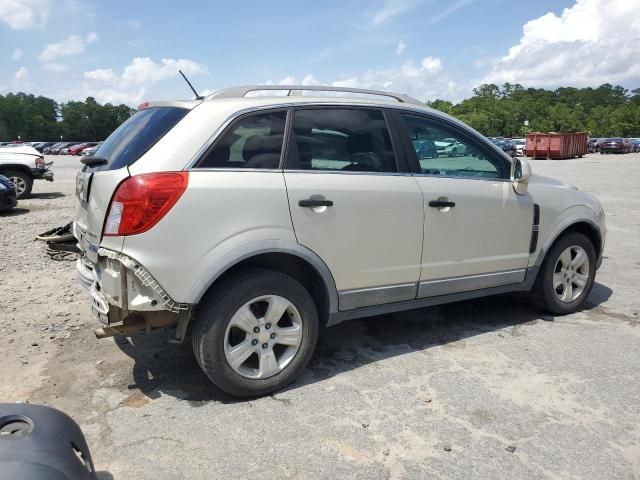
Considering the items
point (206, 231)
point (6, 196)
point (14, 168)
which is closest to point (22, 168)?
point (14, 168)

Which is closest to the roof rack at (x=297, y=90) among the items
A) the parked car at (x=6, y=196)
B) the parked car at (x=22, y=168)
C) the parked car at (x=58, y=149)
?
the parked car at (x=6, y=196)

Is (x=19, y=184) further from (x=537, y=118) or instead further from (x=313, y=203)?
(x=537, y=118)

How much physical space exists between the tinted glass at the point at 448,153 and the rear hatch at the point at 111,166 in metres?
1.71

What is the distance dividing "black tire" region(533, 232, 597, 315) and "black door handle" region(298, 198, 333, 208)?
2.33 metres

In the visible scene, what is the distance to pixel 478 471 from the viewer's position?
2.68m

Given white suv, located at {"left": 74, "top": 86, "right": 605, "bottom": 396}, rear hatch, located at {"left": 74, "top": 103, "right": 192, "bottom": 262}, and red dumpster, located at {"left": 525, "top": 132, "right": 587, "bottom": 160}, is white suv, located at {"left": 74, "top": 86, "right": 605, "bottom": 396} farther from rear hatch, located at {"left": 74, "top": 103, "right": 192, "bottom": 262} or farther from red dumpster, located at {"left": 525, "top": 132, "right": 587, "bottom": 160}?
red dumpster, located at {"left": 525, "top": 132, "right": 587, "bottom": 160}

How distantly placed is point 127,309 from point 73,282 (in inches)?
124

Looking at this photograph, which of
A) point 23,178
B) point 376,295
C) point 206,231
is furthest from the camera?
point 23,178

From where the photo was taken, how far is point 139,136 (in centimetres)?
333

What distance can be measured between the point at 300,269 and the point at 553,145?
138ft

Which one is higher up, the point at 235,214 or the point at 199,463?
the point at 235,214

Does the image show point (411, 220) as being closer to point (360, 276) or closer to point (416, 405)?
point (360, 276)

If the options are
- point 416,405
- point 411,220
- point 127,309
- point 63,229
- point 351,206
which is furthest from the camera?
point 63,229

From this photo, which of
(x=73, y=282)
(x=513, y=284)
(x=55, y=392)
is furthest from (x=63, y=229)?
(x=513, y=284)
